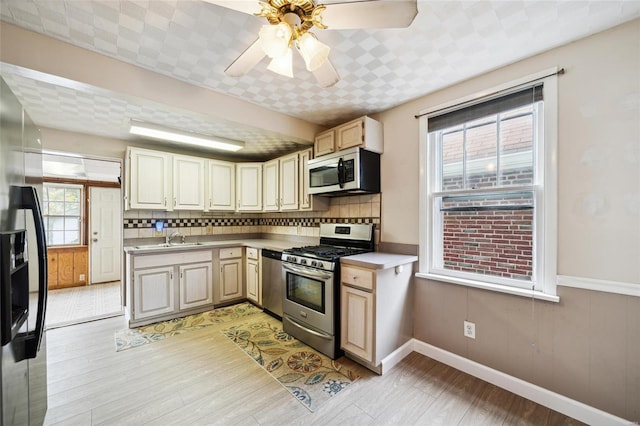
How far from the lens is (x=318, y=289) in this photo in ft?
8.20

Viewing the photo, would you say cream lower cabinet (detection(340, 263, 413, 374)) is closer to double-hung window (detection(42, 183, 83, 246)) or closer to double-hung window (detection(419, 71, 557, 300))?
double-hung window (detection(419, 71, 557, 300))

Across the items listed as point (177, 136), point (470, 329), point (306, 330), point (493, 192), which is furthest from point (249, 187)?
point (470, 329)

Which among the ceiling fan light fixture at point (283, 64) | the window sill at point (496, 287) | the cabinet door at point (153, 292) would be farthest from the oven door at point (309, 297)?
the ceiling fan light fixture at point (283, 64)

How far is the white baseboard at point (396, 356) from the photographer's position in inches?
86.1

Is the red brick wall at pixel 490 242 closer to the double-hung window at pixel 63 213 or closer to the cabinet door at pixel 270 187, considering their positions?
the cabinet door at pixel 270 187

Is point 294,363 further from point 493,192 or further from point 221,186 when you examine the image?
point 221,186

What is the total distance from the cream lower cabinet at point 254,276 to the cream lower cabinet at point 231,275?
0.13 m

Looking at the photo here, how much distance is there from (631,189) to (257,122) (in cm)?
283

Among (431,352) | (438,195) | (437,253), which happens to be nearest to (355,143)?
(438,195)

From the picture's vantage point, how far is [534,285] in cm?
192

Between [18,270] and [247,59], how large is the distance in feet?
4.73

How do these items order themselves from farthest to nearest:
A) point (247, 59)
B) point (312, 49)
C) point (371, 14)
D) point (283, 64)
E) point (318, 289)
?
1. point (318, 289)
2. point (247, 59)
3. point (283, 64)
4. point (312, 49)
5. point (371, 14)

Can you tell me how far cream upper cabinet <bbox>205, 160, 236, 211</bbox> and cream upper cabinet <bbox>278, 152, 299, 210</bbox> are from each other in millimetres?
872

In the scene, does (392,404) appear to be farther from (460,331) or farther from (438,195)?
(438,195)
